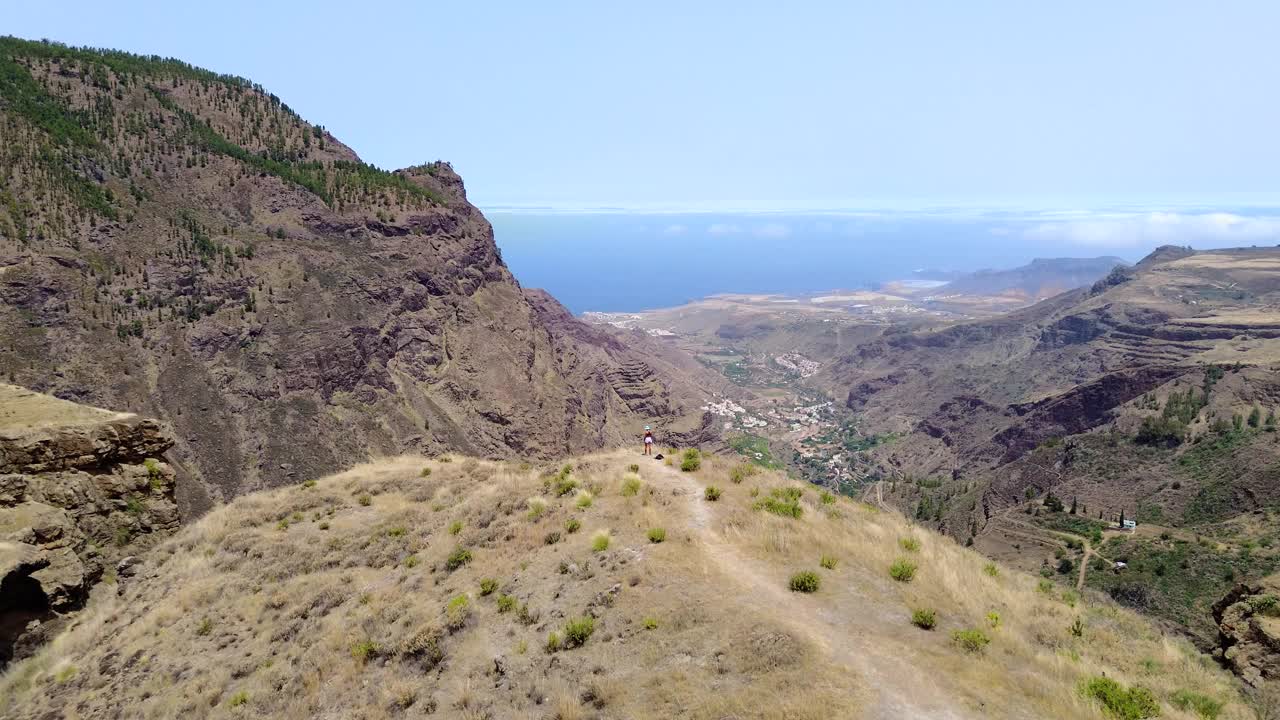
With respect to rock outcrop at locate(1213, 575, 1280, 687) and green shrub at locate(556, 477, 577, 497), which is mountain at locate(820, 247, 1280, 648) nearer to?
rock outcrop at locate(1213, 575, 1280, 687)

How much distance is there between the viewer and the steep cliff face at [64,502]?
1792 cm

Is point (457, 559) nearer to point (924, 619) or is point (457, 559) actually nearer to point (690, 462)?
point (690, 462)

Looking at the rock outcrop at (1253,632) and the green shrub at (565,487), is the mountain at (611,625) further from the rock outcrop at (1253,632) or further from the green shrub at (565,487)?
the rock outcrop at (1253,632)

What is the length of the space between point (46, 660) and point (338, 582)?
7.15 meters

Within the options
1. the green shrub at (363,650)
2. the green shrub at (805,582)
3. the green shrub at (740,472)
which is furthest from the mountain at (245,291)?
the green shrub at (805,582)

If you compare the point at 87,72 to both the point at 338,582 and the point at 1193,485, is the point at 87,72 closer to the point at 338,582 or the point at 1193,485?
the point at 338,582

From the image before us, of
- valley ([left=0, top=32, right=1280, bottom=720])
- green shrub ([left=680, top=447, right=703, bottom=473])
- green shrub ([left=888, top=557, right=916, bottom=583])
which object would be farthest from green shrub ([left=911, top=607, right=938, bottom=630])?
green shrub ([left=680, top=447, right=703, bottom=473])

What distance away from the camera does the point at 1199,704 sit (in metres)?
11.9

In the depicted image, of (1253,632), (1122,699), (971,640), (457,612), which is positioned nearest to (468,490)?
(457,612)

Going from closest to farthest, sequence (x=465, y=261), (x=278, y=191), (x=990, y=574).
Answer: (x=990, y=574) < (x=278, y=191) < (x=465, y=261)

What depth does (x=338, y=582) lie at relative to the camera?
19469mm

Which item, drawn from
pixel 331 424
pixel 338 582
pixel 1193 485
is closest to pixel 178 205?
pixel 331 424

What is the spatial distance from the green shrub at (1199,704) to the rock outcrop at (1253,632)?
3183 mm

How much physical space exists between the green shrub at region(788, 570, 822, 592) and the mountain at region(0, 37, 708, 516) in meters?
46.8
